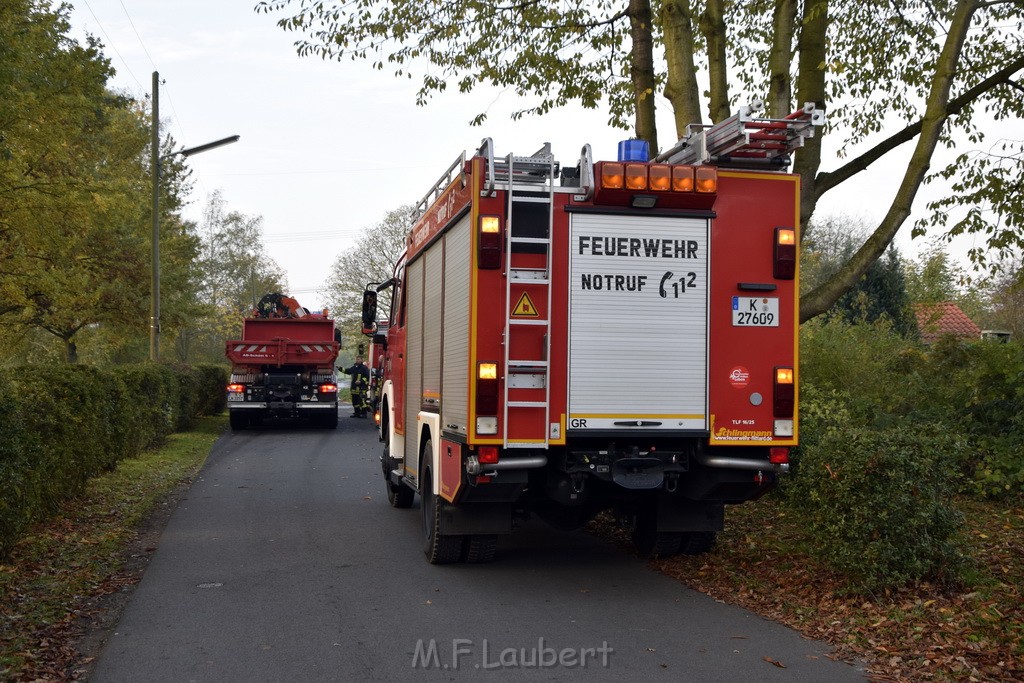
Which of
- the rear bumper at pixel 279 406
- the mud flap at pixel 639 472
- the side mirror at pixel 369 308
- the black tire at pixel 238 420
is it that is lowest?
the black tire at pixel 238 420

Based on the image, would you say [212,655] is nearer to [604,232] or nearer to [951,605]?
[604,232]

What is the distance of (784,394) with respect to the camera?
781 cm

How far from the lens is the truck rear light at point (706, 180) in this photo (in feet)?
25.0

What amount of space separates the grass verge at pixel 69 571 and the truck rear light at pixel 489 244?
3.61m

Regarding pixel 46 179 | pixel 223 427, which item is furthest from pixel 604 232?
pixel 223 427

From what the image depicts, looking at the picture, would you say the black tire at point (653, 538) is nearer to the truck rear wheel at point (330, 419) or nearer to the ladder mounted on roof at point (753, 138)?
the ladder mounted on roof at point (753, 138)

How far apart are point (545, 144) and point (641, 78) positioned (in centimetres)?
628

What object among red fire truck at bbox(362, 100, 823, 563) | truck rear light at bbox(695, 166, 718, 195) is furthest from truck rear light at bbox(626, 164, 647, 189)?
truck rear light at bbox(695, 166, 718, 195)

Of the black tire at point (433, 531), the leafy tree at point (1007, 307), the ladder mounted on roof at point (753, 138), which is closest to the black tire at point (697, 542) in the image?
the black tire at point (433, 531)

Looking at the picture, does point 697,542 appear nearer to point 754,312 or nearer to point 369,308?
point 754,312

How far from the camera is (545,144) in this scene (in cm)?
763

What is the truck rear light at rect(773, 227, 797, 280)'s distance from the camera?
7824mm

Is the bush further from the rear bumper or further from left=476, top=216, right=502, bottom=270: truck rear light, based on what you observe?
the rear bumper

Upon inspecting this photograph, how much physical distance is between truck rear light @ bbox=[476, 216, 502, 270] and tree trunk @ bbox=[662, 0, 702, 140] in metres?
5.54
